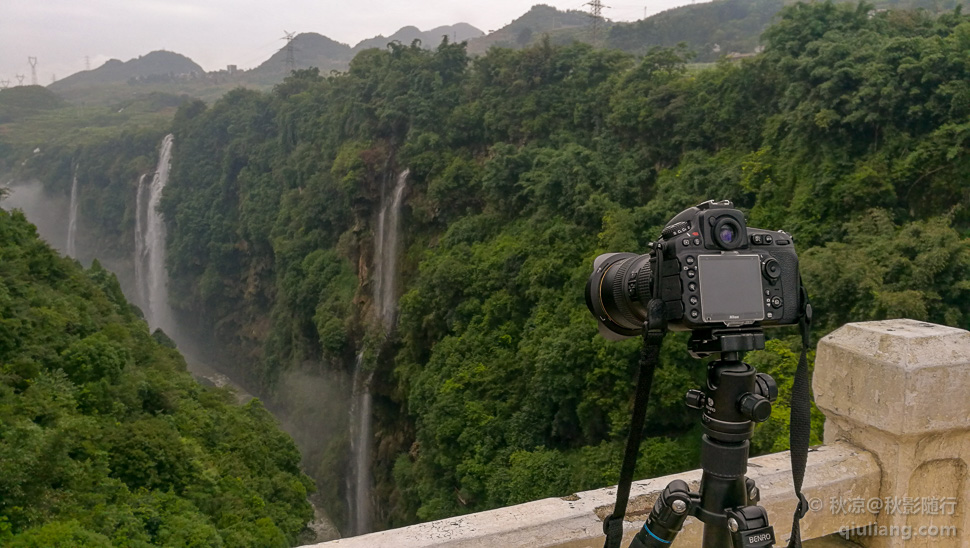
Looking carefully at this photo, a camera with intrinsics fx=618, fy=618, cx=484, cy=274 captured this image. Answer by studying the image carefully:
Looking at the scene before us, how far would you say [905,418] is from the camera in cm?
219

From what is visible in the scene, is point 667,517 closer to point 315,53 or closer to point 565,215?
point 565,215

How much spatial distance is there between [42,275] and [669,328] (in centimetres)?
1630

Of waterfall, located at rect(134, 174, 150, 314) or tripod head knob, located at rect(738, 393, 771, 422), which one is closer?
tripod head knob, located at rect(738, 393, 771, 422)

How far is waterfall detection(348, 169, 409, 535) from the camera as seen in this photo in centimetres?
1944

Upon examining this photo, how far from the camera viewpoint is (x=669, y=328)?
150cm

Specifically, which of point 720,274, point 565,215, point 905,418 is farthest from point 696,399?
point 565,215

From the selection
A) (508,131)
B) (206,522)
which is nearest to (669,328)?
(206,522)

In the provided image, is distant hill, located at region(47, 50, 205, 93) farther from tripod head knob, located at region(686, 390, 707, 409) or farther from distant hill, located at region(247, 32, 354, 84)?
tripod head knob, located at region(686, 390, 707, 409)

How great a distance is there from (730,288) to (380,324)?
2025 cm

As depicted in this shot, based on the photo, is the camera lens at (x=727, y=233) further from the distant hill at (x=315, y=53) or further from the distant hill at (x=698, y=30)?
the distant hill at (x=315, y=53)

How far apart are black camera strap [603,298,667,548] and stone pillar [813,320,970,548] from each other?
1.26 m

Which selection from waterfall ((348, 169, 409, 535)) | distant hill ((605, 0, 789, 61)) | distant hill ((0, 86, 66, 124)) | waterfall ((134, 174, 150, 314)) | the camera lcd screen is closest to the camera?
the camera lcd screen

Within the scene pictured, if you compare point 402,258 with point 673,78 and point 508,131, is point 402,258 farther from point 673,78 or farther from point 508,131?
point 673,78

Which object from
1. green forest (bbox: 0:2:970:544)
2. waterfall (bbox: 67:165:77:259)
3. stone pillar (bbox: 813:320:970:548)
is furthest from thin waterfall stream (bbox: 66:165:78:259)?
stone pillar (bbox: 813:320:970:548)
